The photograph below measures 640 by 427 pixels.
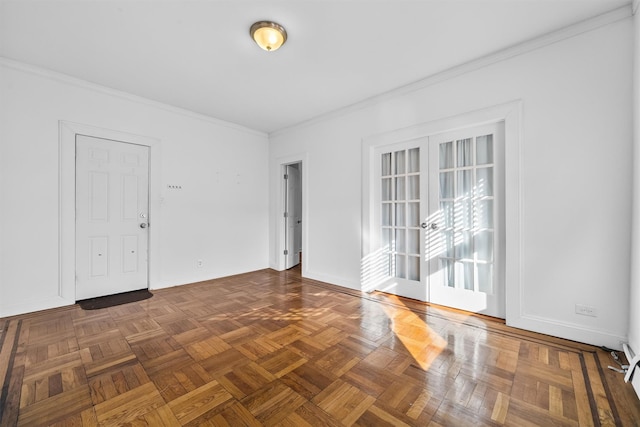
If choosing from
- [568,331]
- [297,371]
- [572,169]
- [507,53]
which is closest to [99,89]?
→ [297,371]

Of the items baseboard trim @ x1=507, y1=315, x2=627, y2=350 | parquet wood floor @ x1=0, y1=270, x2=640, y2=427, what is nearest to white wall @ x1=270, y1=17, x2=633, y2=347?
baseboard trim @ x1=507, y1=315, x2=627, y2=350

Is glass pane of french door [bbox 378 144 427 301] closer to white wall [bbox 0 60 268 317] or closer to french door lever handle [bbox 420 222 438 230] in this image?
french door lever handle [bbox 420 222 438 230]

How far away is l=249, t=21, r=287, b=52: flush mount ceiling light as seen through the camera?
228 cm

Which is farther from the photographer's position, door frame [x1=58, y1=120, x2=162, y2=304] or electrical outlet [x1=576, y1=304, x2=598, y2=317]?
door frame [x1=58, y1=120, x2=162, y2=304]

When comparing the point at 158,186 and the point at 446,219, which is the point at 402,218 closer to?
the point at 446,219

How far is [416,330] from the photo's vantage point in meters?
2.55

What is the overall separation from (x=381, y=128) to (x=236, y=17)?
2.13 meters

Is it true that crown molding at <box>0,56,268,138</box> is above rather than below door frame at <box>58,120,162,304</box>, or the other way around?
above

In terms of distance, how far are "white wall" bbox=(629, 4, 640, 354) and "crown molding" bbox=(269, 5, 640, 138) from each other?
0.16m

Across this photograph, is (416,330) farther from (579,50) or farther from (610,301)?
(579,50)

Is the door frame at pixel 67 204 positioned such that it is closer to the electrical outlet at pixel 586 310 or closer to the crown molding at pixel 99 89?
the crown molding at pixel 99 89

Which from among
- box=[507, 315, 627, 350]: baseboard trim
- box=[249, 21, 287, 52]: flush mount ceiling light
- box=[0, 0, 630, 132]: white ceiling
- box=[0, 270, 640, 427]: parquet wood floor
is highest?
box=[0, 0, 630, 132]: white ceiling

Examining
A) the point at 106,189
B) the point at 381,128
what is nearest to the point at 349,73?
the point at 381,128

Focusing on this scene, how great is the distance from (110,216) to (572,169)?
5.11m
